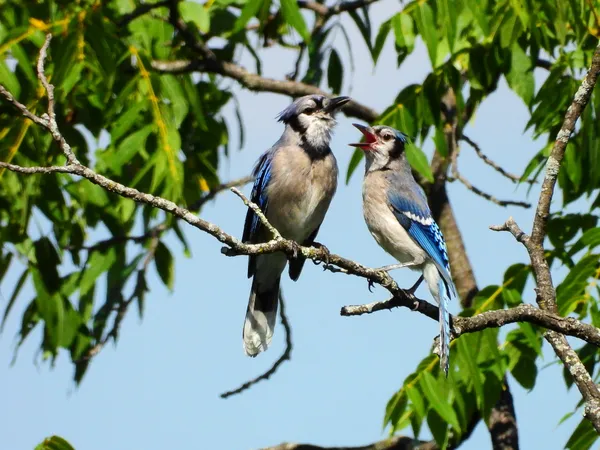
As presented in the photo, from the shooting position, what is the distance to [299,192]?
5941 millimetres

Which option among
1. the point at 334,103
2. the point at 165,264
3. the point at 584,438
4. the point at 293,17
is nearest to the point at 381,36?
the point at 293,17

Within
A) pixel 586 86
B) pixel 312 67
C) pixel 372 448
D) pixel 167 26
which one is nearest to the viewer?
pixel 586 86

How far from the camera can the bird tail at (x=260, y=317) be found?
6.30 meters

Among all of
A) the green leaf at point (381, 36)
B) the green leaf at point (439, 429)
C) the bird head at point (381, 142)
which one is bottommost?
the green leaf at point (439, 429)

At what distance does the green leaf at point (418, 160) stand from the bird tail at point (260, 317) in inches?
60.9

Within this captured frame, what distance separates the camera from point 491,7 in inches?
217

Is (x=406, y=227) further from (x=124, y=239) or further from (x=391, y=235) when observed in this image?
(x=124, y=239)

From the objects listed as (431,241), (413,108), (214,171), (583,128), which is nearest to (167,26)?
(214,171)

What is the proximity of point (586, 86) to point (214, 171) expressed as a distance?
276cm

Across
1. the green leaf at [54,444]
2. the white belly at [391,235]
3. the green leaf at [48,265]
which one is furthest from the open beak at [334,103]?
the green leaf at [54,444]

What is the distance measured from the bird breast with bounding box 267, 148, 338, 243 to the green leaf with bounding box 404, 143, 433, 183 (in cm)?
75

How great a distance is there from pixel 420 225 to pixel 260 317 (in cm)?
148

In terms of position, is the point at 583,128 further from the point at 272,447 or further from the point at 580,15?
the point at 272,447

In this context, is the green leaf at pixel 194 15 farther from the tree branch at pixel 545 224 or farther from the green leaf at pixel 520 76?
the tree branch at pixel 545 224
